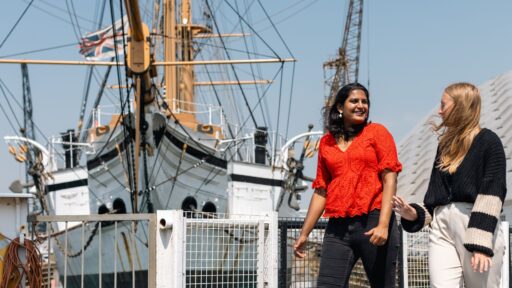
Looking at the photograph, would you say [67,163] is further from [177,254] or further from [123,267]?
[177,254]

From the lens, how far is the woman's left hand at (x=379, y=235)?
4613 millimetres

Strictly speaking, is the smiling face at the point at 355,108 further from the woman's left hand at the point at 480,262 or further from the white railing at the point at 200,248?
the white railing at the point at 200,248

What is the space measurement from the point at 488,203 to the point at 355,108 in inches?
40.4

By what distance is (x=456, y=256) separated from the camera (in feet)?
A: 14.3

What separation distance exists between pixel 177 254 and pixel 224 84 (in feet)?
93.9

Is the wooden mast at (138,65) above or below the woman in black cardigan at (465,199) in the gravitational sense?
above

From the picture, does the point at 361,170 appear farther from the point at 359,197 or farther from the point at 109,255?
the point at 109,255

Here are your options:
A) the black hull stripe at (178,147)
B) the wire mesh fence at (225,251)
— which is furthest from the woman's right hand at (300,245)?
the black hull stripe at (178,147)

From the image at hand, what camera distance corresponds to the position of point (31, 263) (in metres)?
6.54

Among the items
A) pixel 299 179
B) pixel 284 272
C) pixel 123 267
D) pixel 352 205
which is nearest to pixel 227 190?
pixel 299 179

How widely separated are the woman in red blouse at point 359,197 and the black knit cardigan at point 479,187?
0.33 meters

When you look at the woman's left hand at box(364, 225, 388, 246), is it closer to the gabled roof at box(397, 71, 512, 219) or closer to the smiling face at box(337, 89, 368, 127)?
the smiling face at box(337, 89, 368, 127)

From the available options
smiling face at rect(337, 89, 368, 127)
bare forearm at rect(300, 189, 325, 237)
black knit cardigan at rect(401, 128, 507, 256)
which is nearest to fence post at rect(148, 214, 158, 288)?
bare forearm at rect(300, 189, 325, 237)

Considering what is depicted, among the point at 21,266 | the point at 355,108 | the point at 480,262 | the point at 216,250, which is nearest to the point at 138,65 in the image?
the point at 216,250
